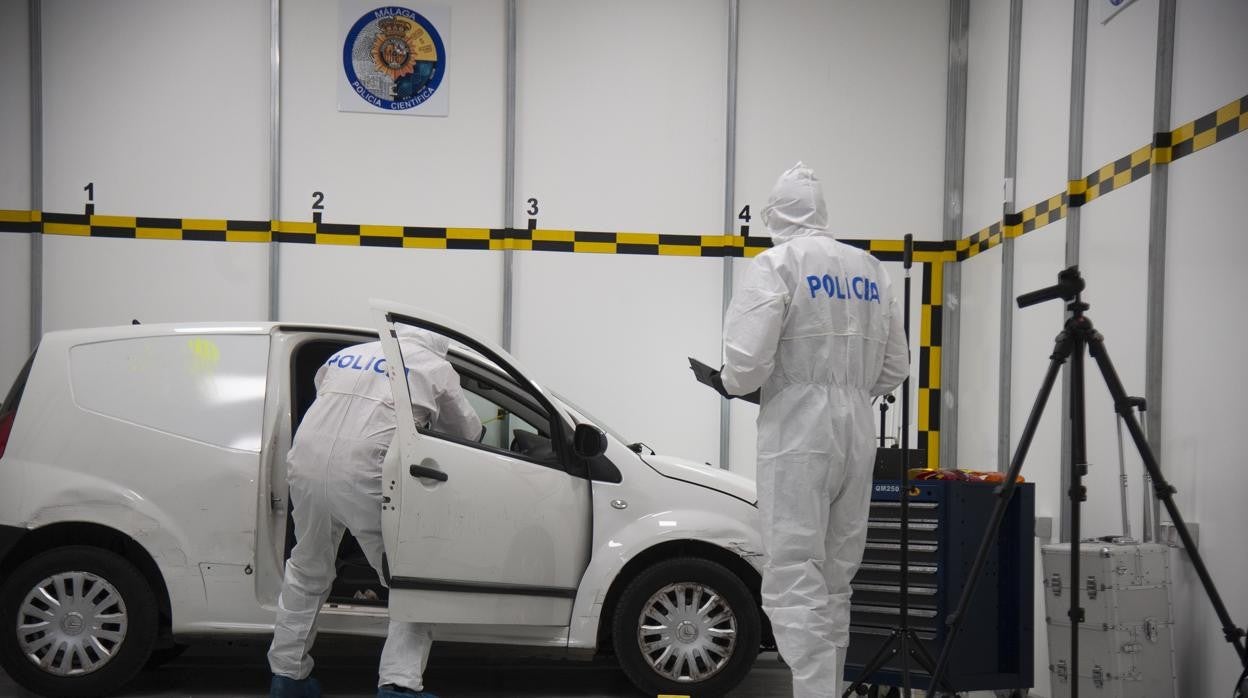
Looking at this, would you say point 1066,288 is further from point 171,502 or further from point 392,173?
point 392,173

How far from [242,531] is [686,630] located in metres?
1.83

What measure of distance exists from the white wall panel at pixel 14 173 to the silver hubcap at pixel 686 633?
428 cm

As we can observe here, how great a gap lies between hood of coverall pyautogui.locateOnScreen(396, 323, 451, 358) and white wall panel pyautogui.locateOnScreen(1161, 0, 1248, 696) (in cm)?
279

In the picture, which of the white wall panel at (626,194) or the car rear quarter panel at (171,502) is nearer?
the car rear quarter panel at (171,502)

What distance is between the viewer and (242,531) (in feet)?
12.9

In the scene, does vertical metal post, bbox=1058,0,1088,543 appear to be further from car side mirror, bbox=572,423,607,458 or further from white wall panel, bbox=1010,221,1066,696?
car side mirror, bbox=572,423,607,458

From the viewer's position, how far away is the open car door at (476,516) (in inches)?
141

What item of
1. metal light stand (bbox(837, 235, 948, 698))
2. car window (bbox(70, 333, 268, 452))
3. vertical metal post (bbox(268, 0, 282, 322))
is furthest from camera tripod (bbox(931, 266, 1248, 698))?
vertical metal post (bbox(268, 0, 282, 322))

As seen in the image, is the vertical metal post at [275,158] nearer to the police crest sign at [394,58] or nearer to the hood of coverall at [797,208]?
the police crest sign at [394,58]

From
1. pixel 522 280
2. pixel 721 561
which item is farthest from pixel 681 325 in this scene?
pixel 721 561

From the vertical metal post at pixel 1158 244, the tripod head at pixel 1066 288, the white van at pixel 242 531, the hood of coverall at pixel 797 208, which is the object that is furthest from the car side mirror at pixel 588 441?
the vertical metal post at pixel 1158 244

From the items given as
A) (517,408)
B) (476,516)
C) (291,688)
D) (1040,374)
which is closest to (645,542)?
(476,516)

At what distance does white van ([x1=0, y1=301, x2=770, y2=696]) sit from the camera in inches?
153

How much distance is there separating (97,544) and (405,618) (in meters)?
1.46
